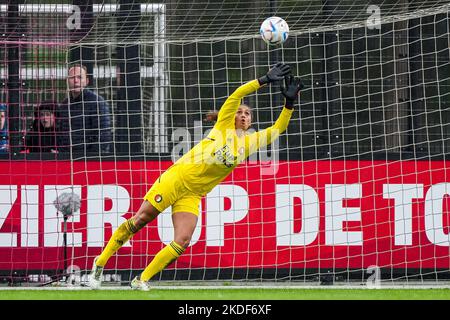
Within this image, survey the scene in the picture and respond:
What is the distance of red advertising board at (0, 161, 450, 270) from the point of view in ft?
48.9

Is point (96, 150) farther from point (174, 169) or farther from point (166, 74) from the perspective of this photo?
point (174, 169)

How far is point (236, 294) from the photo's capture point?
487 inches

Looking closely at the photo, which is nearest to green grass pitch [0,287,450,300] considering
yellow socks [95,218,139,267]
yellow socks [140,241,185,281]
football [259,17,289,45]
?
yellow socks [140,241,185,281]

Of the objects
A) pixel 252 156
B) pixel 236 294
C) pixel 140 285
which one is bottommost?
pixel 236 294

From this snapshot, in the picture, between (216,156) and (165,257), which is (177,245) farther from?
(216,156)

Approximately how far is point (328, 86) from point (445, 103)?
4.89 feet

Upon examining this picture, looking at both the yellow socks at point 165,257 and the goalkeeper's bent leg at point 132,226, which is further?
the goalkeeper's bent leg at point 132,226

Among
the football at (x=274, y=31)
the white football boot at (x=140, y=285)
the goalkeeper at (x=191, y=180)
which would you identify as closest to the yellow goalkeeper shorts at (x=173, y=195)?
the goalkeeper at (x=191, y=180)

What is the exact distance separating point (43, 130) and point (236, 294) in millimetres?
3897

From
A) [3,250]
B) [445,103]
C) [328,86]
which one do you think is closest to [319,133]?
[328,86]

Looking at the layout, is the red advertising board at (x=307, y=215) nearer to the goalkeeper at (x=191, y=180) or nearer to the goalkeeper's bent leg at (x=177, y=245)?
the goalkeeper at (x=191, y=180)

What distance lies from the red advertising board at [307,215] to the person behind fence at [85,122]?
0.81ft

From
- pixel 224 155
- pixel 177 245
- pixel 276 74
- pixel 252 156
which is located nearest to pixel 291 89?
pixel 276 74

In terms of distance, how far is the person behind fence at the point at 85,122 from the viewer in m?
14.8
